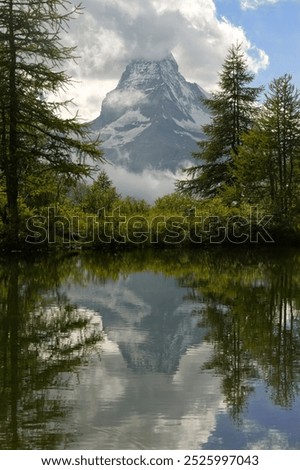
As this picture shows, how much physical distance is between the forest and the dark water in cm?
789

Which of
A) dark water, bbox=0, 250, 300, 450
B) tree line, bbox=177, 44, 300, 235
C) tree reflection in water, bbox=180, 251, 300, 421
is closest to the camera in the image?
dark water, bbox=0, 250, 300, 450

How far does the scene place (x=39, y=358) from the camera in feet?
20.5

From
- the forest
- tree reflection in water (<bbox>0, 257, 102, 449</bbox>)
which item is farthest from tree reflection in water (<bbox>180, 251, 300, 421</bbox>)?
the forest

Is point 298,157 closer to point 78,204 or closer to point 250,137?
point 250,137

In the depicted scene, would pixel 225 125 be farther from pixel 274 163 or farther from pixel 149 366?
pixel 149 366

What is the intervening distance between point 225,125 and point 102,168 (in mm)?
9982

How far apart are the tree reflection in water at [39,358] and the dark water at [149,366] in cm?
1

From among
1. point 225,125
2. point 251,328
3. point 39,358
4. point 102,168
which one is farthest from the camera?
point 225,125

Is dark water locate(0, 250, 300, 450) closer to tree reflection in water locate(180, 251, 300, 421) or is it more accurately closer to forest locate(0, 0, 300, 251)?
tree reflection in water locate(180, 251, 300, 421)

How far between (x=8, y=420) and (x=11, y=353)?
201 centimetres

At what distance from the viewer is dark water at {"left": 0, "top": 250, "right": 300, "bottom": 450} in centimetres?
427

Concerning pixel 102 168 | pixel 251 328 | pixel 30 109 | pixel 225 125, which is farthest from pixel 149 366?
pixel 225 125

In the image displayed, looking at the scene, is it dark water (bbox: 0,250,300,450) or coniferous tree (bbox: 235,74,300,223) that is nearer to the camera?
dark water (bbox: 0,250,300,450)
